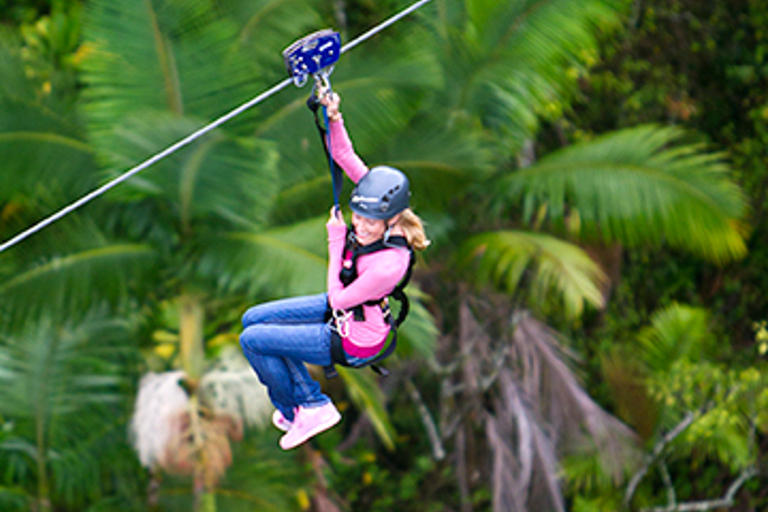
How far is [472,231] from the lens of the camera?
8750 mm

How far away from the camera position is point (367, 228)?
11.4 feet

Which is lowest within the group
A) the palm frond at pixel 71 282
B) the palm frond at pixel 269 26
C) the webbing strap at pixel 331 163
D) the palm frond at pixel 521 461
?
the palm frond at pixel 521 461

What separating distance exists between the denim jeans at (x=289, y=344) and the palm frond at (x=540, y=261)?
3.20 metres

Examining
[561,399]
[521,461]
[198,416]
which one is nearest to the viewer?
[198,416]

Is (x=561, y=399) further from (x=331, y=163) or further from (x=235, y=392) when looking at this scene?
(x=331, y=163)

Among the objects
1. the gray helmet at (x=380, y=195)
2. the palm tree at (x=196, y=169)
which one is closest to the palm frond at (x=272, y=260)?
the palm tree at (x=196, y=169)

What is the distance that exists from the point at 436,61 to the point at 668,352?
4.02 m

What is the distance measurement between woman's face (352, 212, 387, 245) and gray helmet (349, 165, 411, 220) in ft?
0.17

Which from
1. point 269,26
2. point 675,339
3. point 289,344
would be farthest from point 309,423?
point 675,339

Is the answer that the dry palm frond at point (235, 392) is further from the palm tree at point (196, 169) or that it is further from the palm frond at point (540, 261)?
the palm frond at point (540, 261)

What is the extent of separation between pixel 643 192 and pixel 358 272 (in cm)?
428

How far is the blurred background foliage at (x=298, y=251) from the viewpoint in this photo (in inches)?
250

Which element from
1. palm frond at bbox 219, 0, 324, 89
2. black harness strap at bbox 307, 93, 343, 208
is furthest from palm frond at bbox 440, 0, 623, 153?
black harness strap at bbox 307, 93, 343, 208

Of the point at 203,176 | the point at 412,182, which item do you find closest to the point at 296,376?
the point at 203,176
